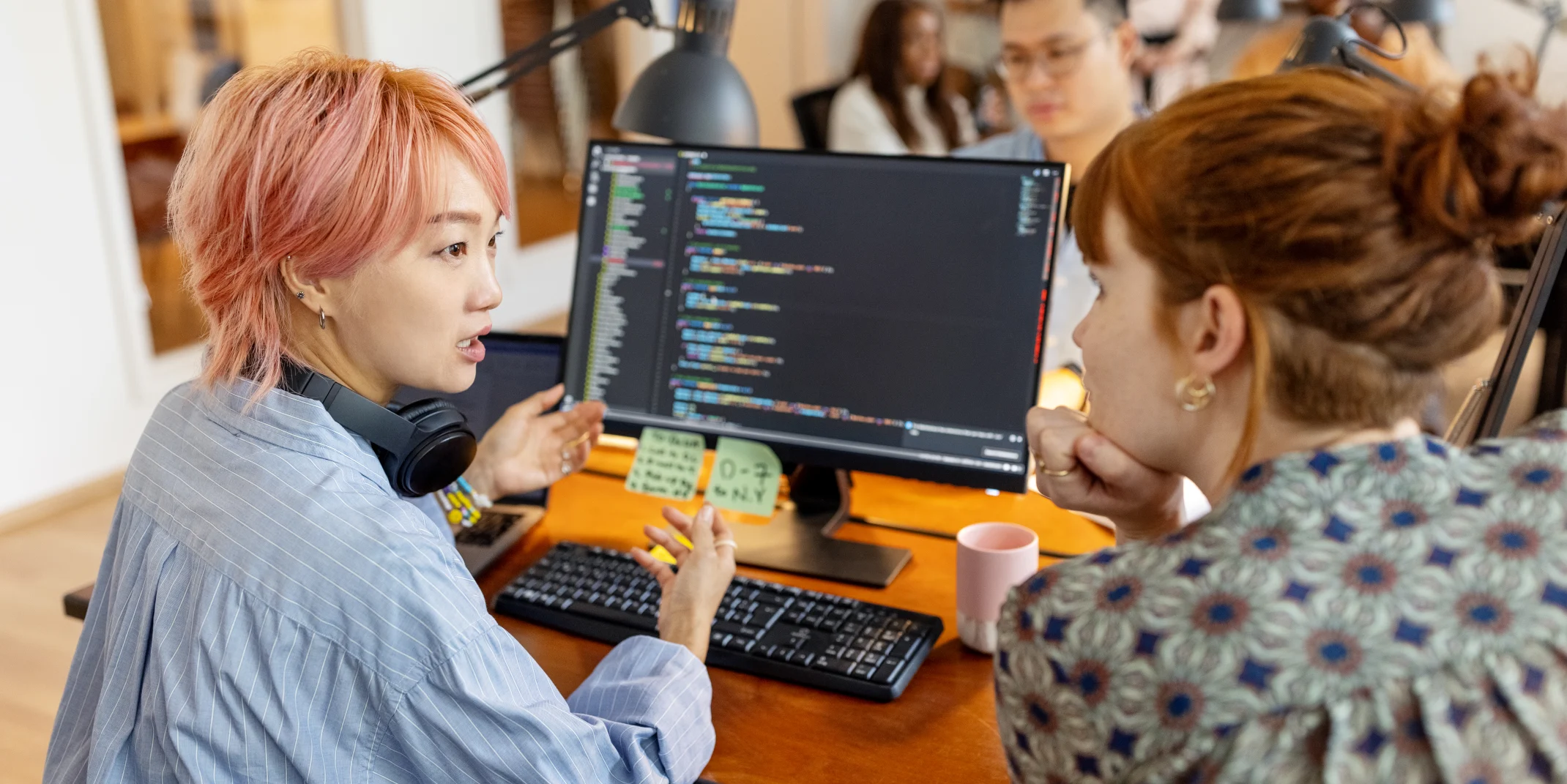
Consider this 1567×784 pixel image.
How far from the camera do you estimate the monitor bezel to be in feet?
4.03

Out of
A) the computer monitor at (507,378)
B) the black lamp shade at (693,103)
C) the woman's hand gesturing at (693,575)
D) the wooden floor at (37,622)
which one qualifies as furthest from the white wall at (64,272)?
the woman's hand gesturing at (693,575)

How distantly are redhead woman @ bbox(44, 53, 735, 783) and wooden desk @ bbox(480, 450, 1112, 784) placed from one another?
0.06 meters

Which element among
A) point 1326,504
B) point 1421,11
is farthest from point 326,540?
point 1421,11

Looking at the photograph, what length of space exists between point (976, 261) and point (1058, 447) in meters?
0.32

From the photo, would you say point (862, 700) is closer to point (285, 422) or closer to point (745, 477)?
point (745, 477)

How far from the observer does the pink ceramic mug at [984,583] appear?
1.13 m

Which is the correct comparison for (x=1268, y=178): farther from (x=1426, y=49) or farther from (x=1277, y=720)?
(x=1426, y=49)

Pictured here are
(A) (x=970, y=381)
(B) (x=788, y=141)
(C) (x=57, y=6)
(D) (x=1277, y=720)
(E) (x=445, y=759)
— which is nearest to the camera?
(D) (x=1277, y=720)

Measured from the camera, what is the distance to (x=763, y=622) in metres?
1.15

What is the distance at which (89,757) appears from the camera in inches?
37.9

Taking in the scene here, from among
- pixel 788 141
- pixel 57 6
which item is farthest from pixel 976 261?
pixel 788 141

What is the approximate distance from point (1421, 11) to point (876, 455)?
221 centimetres

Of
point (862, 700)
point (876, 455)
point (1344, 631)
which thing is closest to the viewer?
point (1344, 631)

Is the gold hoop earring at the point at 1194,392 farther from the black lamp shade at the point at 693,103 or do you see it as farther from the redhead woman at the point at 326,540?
the black lamp shade at the point at 693,103
